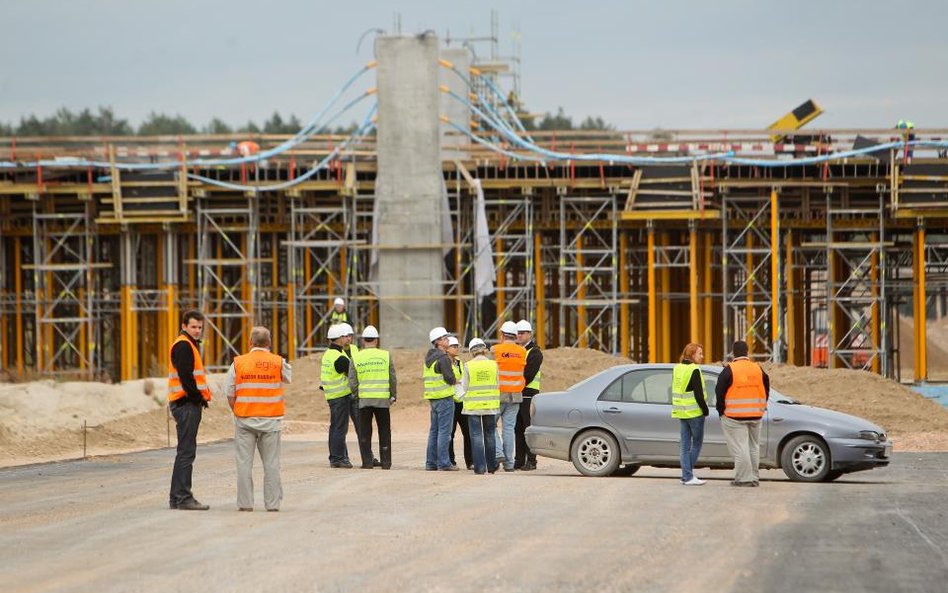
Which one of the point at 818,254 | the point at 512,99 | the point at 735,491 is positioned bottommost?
the point at 735,491

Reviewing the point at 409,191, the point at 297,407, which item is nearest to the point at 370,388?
the point at 297,407

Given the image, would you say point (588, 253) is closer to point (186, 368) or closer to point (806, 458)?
point (806, 458)

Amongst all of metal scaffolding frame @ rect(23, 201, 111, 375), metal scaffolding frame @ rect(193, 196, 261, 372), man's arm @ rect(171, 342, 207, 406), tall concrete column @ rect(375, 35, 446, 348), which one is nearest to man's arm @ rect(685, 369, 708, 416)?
man's arm @ rect(171, 342, 207, 406)

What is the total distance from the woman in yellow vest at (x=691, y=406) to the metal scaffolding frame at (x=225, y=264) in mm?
23131

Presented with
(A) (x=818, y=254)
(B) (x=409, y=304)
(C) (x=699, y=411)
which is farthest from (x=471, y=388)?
(A) (x=818, y=254)

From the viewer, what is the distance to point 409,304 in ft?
125

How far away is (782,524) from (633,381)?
5.42 meters

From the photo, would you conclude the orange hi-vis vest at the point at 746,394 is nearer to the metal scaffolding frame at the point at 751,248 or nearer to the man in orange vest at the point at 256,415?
the man in orange vest at the point at 256,415

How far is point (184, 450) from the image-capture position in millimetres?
14227

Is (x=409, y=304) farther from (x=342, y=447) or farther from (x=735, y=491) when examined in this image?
(x=735, y=491)

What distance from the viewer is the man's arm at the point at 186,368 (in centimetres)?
1403

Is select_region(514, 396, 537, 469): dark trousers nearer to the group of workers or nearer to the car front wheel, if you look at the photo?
the group of workers

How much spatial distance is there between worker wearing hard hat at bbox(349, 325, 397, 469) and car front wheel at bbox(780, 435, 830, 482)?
180 inches

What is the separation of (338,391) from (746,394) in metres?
5.10
